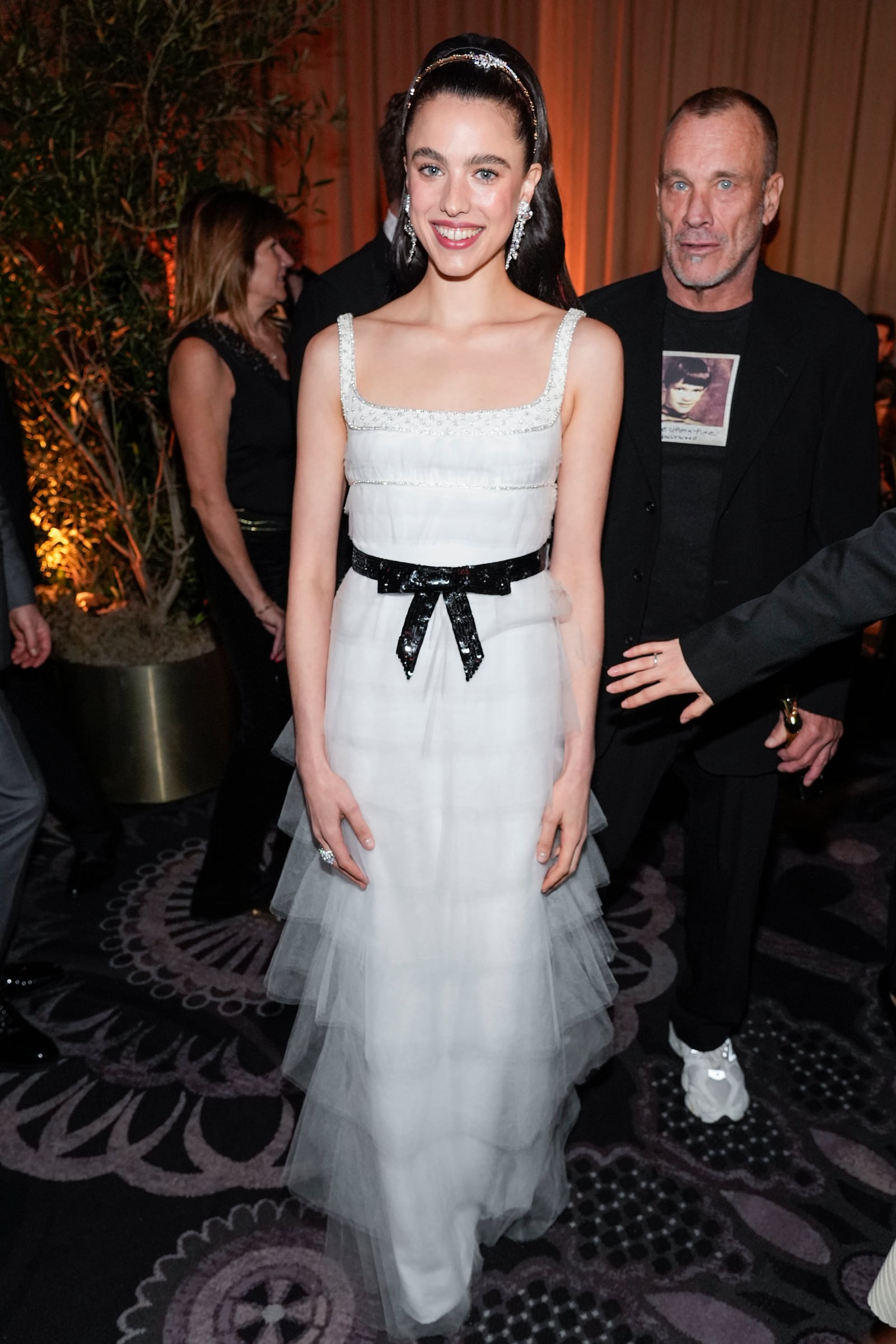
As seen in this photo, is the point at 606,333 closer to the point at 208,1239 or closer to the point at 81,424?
the point at 208,1239

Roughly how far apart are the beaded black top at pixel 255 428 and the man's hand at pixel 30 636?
1.99 ft

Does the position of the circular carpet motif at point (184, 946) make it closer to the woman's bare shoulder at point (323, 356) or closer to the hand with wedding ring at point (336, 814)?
the hand with wedding ring at point (336, 814)

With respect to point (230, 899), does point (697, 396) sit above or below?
above

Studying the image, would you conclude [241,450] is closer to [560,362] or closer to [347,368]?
[347,368]

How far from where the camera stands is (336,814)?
1768 mm

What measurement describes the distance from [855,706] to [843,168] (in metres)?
3.85

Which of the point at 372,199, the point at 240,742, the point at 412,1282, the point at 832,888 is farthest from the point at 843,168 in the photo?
the point at 412,1282

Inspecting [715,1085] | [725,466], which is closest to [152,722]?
[715,1085]

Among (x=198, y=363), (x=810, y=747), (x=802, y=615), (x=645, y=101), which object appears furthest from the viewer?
(x=645, y=101)

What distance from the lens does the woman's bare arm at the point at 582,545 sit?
171 centimetres

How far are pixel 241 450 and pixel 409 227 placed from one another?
123 centimetres

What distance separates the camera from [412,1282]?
1.89 meters

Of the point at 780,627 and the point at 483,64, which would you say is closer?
the point at 483,64

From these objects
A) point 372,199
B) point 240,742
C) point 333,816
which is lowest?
point 240,742
